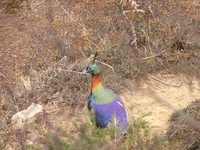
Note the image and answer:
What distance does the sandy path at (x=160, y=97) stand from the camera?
15.7 ft

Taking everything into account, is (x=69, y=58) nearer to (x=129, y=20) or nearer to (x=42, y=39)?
(x=42, y=39)

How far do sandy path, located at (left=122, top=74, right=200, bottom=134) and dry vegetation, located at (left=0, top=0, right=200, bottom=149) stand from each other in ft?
0.46

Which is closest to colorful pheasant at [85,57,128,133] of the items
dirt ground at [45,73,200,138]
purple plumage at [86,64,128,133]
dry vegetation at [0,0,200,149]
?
purple plumage at [86,64,128,133]

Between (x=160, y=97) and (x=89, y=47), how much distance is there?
3.74 ft

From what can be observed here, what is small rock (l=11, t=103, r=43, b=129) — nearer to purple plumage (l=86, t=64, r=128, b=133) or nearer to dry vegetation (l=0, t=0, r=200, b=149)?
dry vegetation (l=0, t=0, r=200, b=149)

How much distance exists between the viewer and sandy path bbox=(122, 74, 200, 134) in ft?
15.7

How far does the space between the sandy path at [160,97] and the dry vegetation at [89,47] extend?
0.14 m

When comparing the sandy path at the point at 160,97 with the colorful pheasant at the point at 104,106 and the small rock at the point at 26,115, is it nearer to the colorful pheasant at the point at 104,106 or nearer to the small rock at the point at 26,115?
the colorful pheasant at the point at 104,106

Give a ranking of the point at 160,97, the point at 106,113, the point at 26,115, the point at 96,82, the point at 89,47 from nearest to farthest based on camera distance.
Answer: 1. the point at 106,113
2. the point at 96,82
3. the point at 26,115
4. the point at 160,97
5. the point at 89,47

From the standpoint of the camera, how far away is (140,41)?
19.7 feet

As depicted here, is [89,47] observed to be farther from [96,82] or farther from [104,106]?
[104,106]

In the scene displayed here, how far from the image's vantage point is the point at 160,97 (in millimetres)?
5168

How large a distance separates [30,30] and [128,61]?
1.55 metres

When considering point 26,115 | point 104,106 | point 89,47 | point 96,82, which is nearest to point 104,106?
point 104,106
